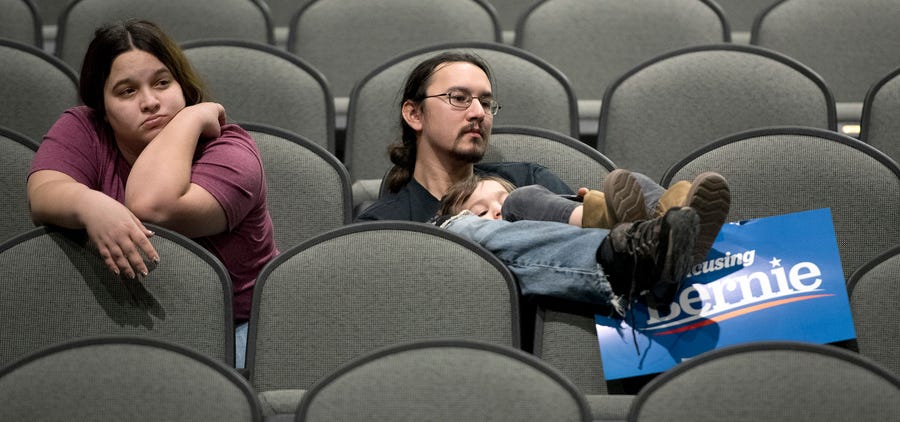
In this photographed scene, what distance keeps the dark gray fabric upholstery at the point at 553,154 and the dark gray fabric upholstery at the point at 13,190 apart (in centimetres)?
62

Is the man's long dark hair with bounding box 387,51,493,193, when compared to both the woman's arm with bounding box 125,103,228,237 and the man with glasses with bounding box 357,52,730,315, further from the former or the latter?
the woman's arm with bounding box 125,103,228,237

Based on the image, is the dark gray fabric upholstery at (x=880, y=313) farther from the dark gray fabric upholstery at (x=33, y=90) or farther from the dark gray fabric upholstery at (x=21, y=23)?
the dark gray fabric upholstery at (x=21, y=23)

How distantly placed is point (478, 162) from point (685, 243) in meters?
0.53

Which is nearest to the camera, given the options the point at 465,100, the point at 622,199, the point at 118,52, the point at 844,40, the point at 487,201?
the point at 622,199

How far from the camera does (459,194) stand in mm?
1493

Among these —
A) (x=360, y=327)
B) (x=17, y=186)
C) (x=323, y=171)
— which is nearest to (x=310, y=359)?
(x=360, y=327)

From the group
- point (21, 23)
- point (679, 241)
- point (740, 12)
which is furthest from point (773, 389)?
point (740, 12)

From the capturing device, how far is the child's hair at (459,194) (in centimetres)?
148

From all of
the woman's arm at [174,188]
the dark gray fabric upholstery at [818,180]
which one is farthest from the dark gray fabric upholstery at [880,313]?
the woman's arm at [174,188]

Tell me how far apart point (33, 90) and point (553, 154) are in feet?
2.67

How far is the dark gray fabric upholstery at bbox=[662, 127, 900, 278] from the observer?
4.53 feet

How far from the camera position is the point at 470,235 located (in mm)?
1332

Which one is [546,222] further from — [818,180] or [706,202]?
[818,180]

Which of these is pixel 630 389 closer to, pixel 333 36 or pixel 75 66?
pixel 333 36
